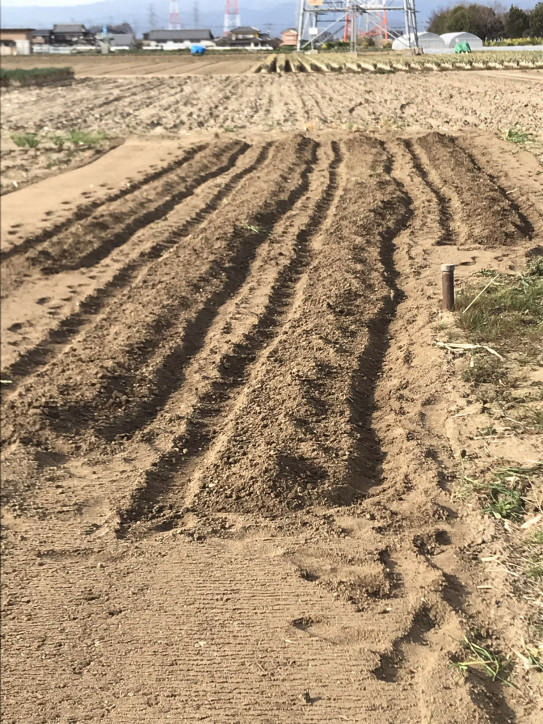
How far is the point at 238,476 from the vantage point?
15.8 feet

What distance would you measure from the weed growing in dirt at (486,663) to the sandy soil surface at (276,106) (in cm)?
267

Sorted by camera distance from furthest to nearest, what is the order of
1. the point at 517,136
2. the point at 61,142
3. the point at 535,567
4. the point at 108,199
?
1. the point at 108,199
2. the point at 517,136
3. the point at 61,142
4. the point at 535,567

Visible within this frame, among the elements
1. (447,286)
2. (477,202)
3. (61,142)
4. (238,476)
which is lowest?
(238,476)

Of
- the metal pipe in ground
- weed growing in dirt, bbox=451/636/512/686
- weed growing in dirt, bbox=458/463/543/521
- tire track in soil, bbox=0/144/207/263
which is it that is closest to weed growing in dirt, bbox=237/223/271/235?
tire track in soil, bbox=0/144/207/263

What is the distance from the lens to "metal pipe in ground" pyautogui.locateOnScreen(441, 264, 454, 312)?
21.8 feet

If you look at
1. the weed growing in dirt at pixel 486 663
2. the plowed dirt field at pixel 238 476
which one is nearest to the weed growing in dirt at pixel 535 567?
the plowed dirt field at pixel 238 476

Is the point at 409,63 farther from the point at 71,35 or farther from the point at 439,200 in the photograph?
the point at 71,35

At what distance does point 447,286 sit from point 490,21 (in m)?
2.20

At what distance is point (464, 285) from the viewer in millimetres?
7551

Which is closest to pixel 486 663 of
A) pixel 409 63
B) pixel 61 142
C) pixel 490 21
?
pixel 490 21

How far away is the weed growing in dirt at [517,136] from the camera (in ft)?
31.0

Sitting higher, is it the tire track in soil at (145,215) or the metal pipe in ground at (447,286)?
the tire track in soil at (145,215)

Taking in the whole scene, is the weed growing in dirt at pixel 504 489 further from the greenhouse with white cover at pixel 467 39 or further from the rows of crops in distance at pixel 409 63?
the greenhouse with white cover at pixel 467 39

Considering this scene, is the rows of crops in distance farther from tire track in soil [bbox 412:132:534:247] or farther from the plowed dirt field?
tire track in soil [bbox 412:132:534:247]
